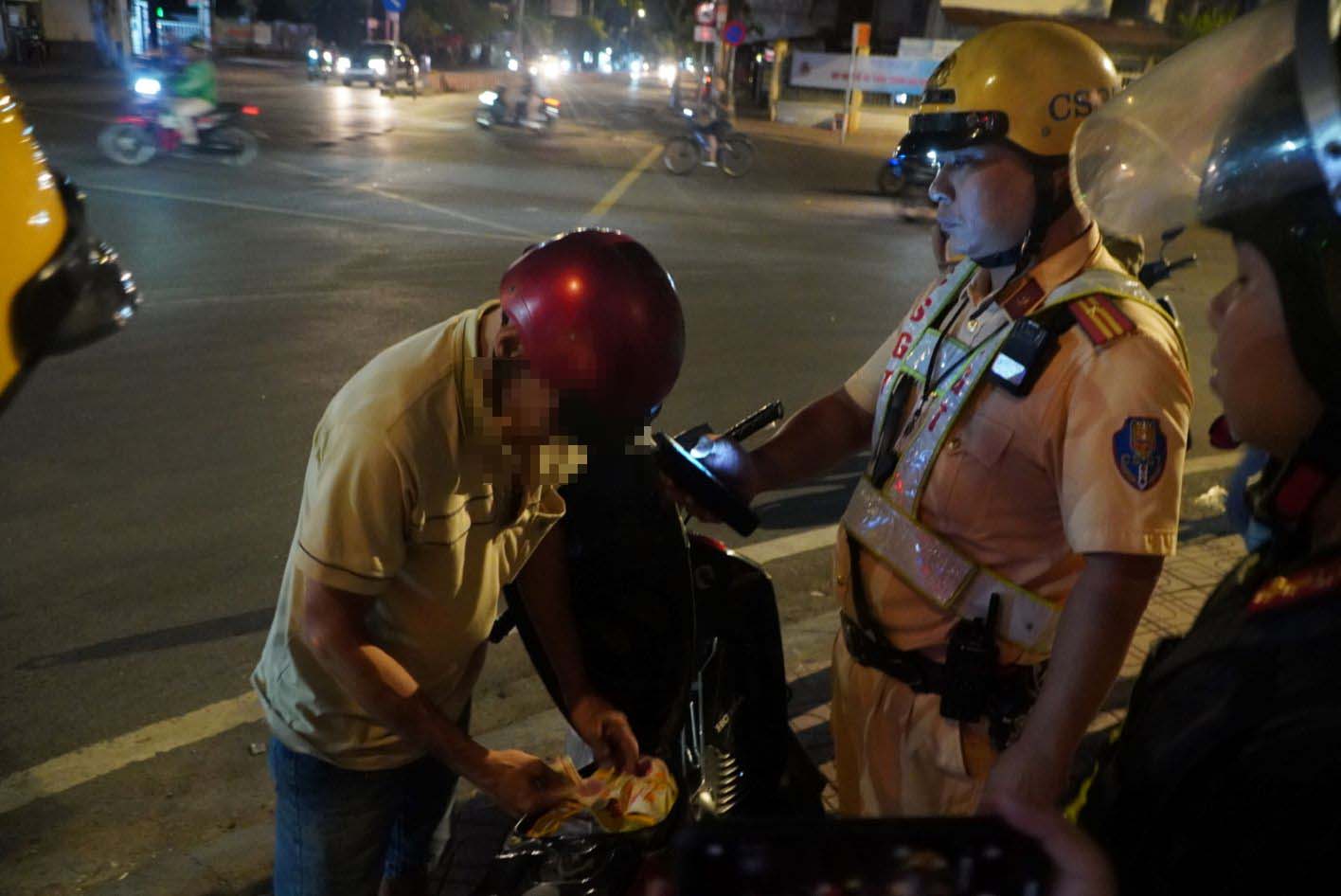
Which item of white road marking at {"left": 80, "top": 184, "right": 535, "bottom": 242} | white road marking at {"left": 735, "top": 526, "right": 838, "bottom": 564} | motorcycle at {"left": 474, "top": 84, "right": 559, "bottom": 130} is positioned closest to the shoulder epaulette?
white road marking at {"left": 735, "top": 526, "right": 838, "bottom": 564}

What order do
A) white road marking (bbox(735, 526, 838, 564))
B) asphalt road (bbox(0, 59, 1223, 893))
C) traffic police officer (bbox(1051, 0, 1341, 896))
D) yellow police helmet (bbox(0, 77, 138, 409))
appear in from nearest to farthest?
traffic police officer (bbox(1051, 0, 1341, 896)) → yellow police helmet (bbox(0, 77, 138, 409)) → asphalt road (bbox(0, 59, 1223, 893)) → white road marking (bbox(735, 526, 838, 564))

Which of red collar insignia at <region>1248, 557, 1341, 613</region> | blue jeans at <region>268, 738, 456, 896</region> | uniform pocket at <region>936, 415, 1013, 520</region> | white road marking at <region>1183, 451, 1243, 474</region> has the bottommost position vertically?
white road marking at <region>1183, 451, 1243, 474</region>

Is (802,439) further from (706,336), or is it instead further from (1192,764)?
(706,336)

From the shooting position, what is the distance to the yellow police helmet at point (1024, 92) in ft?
6.64

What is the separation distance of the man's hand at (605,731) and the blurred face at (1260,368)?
1.14 m

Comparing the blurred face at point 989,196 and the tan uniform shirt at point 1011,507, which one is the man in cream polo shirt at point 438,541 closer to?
the tan uniform shirt at point 1011,507

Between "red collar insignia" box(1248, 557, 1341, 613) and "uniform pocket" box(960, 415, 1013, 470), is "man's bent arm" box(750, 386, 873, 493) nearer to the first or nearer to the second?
"uniform pocket" box(960, 415, 1013, 470)

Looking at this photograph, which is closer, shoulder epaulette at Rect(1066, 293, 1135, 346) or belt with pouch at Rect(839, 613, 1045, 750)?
shoulder epaulette at Rect(1066, 293, 1135, 346)

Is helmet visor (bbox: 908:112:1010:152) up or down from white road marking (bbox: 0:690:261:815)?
up

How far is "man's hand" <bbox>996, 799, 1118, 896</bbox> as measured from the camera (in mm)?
1104

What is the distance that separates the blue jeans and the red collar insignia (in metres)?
1.45

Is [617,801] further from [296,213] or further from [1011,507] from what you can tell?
[296,213]

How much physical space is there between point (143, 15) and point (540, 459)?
48595 mm

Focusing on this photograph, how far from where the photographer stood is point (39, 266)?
139 cm
